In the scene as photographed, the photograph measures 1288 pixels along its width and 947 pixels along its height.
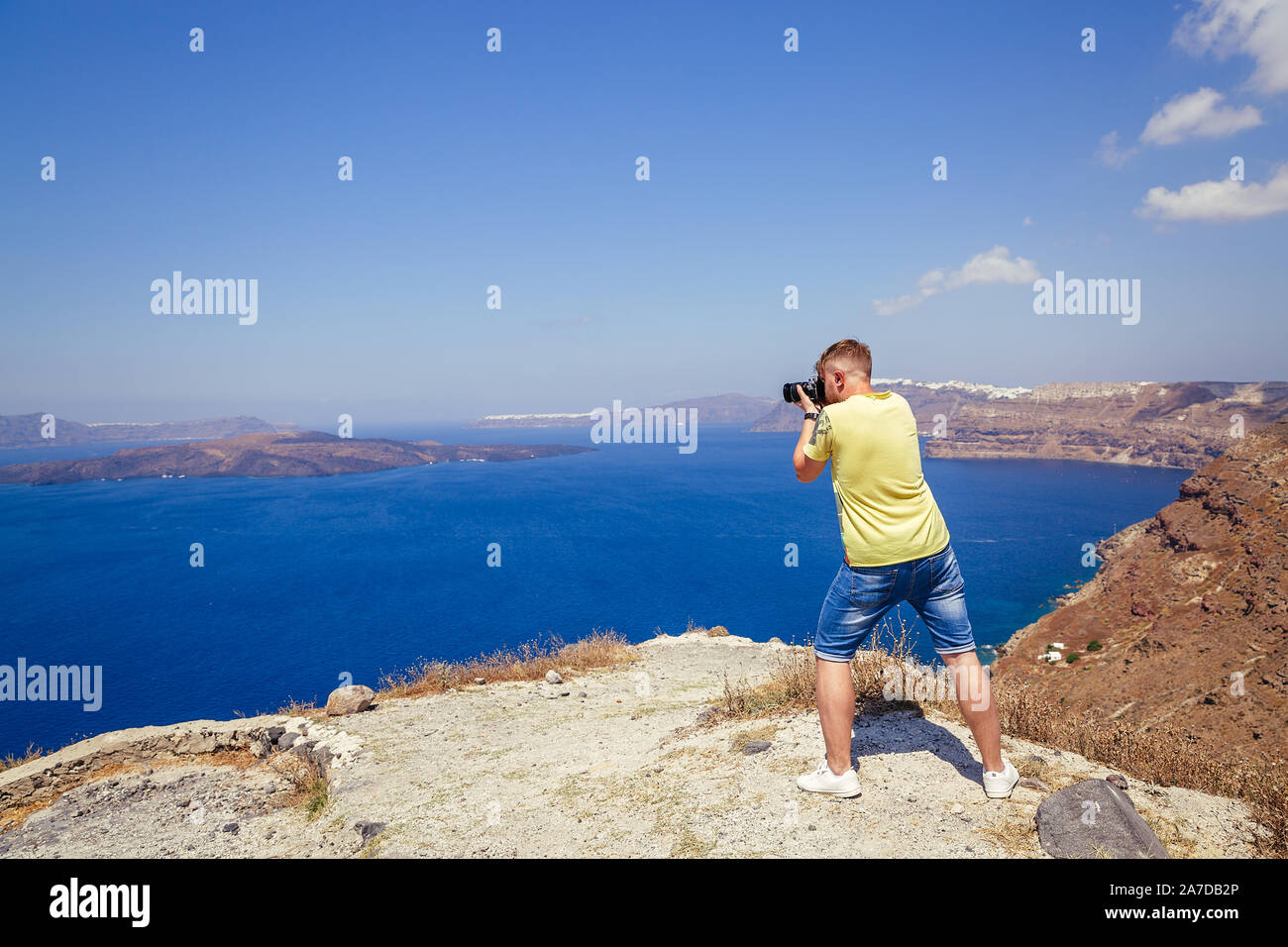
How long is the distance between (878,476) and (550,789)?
3639 millimetres

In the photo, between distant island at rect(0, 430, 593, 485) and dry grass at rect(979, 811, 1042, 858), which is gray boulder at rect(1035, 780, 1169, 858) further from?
distant island at rect(0, 430, 593, 485)

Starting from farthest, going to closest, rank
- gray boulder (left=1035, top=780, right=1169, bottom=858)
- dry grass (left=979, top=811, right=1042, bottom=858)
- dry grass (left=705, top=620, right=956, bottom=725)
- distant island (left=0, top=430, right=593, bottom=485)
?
1. distant island (left=0, top=430, right=593, bottom=485)
2. dry grass (left=705, top=620, right=956, bottom=725)
3. dry grass (left=979, top=811, right=1042, bottom=858)
4. gray boulder (left=1035, top=780, right=1169, bottom=858)

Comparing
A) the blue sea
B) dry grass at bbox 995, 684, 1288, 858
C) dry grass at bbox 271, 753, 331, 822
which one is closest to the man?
dry grass at bbox 995, 684, 1288, 858

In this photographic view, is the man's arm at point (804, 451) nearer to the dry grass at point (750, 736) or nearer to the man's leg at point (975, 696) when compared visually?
the man's leg at point (975, 696)

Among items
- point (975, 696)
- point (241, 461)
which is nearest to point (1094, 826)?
point (975, 696)

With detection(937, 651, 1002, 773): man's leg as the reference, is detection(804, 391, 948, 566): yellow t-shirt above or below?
above

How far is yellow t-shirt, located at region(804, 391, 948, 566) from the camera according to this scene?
304 cm

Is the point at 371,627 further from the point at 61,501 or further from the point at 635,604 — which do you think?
the point at 61,501

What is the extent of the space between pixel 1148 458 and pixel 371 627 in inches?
5851

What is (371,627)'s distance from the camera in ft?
155

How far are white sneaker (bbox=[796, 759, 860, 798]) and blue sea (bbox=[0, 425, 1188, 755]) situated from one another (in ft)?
109

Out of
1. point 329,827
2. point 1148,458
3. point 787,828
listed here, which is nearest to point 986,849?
point 787,828

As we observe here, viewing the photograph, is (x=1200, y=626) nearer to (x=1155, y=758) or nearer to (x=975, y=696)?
(x=1155, y=758)
